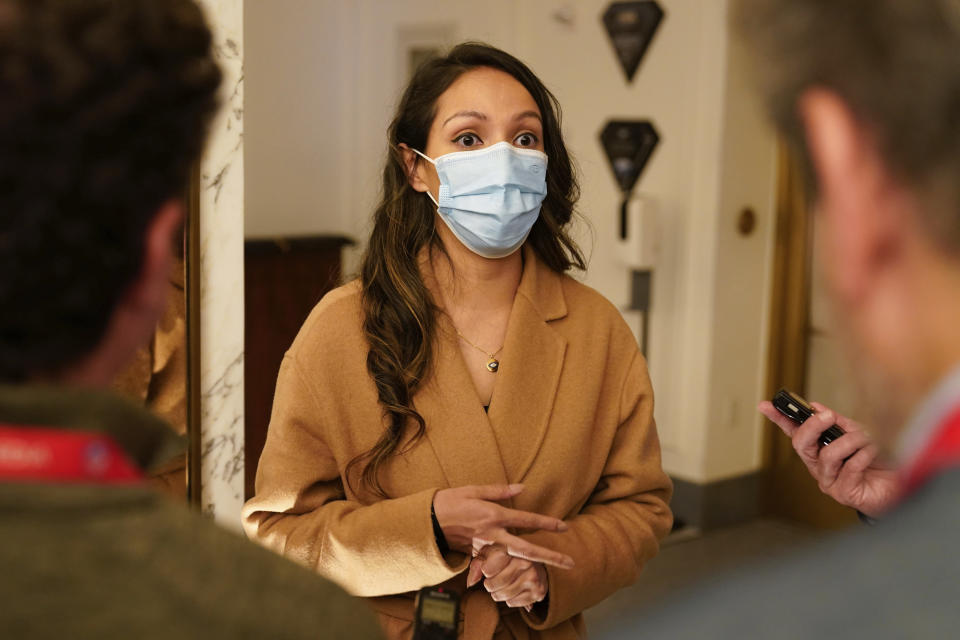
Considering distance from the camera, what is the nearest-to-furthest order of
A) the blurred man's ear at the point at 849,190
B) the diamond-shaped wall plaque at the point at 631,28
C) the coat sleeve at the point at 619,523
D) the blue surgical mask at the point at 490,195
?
the blurred man's ear at the point at 849,190, the coat sleeve at the point at 619,523, the blue surgical mask at the point at 490,195, the diamond-shaped wall plaque at the point at 631,28

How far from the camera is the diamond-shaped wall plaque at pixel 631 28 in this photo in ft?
16.0

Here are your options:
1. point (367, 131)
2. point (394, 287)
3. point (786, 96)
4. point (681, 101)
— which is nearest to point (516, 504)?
point (394, 287)

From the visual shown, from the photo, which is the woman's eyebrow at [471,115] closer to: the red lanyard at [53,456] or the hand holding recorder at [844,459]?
the hand holding recorder at [844,459]

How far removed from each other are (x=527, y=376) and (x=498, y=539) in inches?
13.9

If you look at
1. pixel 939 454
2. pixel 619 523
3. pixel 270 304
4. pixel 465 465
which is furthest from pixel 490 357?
pixel 270 304

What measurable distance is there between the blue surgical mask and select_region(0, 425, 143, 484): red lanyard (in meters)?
1.27

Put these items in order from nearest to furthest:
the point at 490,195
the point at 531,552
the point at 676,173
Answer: the point at 531,552 < the point at 490,195 < the point at 676,173

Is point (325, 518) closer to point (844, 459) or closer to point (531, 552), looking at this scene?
point (531, 552)

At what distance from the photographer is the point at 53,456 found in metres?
0.72

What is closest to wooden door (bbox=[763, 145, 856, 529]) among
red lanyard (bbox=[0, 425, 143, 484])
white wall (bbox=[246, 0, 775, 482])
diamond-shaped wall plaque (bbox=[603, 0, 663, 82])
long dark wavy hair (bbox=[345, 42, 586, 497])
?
white wall (bbox=[246, 0, 775, 482])

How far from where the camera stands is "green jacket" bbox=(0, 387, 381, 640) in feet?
2.31

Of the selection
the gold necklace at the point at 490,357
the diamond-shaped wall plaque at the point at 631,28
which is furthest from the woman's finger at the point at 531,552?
the diamond-shaped wall plaque at the point at 631,28

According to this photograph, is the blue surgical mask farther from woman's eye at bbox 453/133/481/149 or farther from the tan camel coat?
the tan camel coat

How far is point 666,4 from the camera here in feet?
15.8
